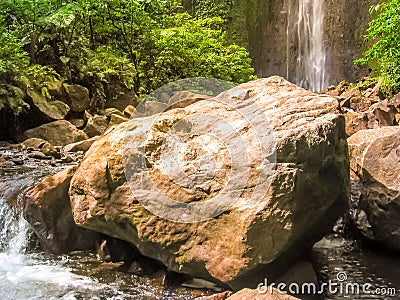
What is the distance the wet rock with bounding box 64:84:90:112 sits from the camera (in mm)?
9758

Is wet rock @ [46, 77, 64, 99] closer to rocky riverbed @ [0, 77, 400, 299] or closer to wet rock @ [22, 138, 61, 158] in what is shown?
wet rock @ [22, 138, 61, 158]

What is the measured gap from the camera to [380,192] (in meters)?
3.90

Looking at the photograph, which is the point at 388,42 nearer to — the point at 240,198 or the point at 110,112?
the point at 110,112

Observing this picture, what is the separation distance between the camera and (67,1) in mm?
10195

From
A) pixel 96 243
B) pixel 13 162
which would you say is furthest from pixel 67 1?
pixel 96 243

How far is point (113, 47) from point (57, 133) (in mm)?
4199

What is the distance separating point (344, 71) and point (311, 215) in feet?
53.6

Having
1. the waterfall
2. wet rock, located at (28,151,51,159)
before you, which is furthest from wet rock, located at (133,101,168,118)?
the waterfall

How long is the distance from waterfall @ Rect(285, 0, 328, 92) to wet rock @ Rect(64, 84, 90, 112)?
10.8m

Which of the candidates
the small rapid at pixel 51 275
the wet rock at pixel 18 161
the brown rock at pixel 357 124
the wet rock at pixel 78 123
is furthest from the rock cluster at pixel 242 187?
the wet rock at pixel 78 123

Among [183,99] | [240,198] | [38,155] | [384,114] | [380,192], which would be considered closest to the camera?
[240,198]

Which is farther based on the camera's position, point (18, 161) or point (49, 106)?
point (49, 106)

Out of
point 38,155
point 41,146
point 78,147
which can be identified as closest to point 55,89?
point 41,146

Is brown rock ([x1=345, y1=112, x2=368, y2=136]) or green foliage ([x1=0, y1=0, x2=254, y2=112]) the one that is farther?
green foliage ([x1=0, y1=0, x2=254, y2=112])
